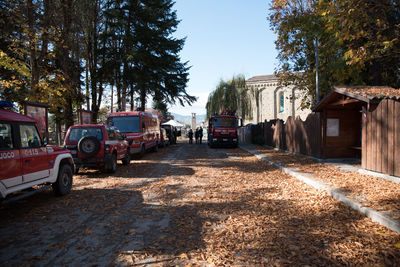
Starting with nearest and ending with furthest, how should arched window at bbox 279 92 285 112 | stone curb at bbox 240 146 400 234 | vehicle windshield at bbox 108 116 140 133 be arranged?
1. stone curb at bbox 240 146 400 234
2. vehicle windshield at bbox 108 116 140 133
3. arched window at bbox 279 92 285 112

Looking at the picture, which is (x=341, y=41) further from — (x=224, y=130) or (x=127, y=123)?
(x=224, y=130)

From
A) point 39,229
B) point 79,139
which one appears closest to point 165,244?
point 39,229

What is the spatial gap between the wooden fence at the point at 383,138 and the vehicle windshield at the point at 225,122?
15221 millimetres

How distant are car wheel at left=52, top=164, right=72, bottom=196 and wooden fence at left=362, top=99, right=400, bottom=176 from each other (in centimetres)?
918

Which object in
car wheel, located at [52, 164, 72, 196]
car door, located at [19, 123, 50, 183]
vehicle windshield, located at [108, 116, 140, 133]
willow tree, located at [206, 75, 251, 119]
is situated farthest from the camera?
willow tree, located at [206, 75, 251, 119]

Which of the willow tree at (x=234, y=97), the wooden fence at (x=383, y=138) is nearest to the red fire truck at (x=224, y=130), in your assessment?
the wooden fence at (x=383, y=138)

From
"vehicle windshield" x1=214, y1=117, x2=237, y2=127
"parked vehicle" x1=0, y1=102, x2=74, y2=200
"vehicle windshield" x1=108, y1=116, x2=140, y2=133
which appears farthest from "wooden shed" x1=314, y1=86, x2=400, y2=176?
"vehicle windshield" x1=214, y1=117, x2=237, y2=127

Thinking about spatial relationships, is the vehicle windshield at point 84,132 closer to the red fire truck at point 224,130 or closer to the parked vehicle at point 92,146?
the parked vehicle at point 92,146

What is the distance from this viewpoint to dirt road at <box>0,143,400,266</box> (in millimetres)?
3713

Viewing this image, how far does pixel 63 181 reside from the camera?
286 inches

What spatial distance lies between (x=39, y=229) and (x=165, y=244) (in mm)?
2458

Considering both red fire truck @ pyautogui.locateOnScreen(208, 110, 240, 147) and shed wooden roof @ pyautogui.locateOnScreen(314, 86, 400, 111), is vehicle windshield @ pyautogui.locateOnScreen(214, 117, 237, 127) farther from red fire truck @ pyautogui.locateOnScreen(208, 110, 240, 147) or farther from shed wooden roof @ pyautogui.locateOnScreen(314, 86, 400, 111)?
shed wooden roof @ pyautogui.locateOnScreen(314, 86, 400, 111)

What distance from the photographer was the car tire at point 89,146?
9.62 metres

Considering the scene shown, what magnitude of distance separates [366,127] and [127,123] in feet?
40.4
